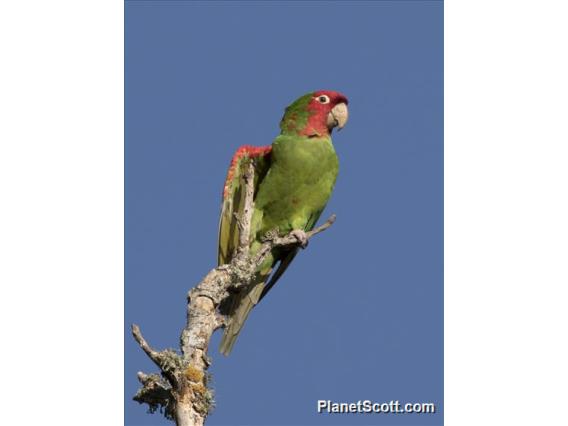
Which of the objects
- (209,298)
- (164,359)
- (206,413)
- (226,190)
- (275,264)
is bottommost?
(206,413)

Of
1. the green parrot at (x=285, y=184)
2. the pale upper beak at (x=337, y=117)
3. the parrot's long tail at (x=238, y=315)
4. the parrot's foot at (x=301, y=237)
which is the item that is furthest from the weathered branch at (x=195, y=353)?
the pale upper beak at (x=337, y=117)

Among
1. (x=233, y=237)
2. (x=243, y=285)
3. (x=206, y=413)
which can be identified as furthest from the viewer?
(x=233, y=237)

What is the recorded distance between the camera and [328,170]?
8969 mm

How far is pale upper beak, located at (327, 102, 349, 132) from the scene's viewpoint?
9.18 metres

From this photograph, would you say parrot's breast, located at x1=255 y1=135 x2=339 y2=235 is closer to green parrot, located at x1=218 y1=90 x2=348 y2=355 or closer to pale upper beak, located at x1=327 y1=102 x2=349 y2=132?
green parrot, located at x1=218 y1=90 x2=348 y2=355

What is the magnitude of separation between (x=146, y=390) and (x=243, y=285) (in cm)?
168

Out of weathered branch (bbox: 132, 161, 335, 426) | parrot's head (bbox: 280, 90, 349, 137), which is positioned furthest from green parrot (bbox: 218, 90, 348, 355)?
weathered branch (bbox: 132, 161, 335, 426)

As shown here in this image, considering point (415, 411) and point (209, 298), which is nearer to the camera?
point (209, 298)

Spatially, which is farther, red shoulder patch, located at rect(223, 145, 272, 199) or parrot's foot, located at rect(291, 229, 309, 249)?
red shoulder patch, located at rect(223, 145, 272, 199)

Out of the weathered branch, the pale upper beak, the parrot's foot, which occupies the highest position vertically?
the pale upper beak

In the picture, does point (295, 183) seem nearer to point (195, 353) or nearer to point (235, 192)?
point (235, 192)

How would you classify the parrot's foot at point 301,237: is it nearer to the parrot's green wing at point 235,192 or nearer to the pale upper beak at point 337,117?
the parrot's green wing at point 235,192
